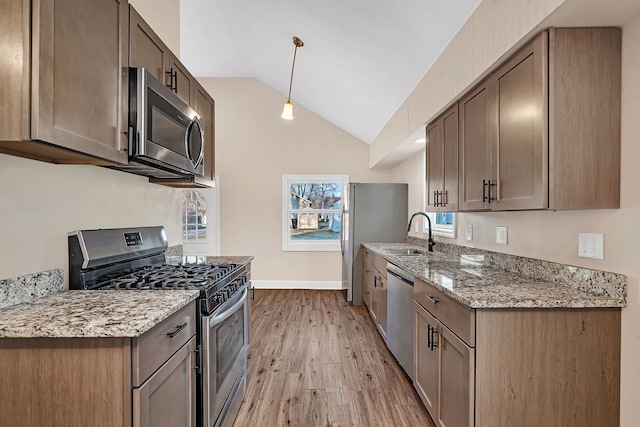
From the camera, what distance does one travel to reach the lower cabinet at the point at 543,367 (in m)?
1.39

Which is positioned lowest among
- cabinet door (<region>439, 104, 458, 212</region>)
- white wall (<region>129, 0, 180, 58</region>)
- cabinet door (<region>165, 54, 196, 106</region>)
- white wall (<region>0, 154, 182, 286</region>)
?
white wall (<region>0, 154, 182, 286</region>)

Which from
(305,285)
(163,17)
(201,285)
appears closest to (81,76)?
(201,285)

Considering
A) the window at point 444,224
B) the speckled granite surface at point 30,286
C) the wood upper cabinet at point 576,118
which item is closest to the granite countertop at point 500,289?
the wood upper cabinet at point 576,118

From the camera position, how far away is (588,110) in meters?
1.42

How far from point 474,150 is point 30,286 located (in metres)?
2.35

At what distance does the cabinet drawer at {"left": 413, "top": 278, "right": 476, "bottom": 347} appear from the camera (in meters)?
1.43

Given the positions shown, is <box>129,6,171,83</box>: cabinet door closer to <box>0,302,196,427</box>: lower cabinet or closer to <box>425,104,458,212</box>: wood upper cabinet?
<box>0,302,196,427</box>: lower cabinet

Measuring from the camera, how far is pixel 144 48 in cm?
172

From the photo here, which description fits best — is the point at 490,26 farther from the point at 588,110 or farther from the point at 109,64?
the point at 109,64

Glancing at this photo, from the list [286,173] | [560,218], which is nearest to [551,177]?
[560,218]

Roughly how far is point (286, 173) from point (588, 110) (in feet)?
14.4

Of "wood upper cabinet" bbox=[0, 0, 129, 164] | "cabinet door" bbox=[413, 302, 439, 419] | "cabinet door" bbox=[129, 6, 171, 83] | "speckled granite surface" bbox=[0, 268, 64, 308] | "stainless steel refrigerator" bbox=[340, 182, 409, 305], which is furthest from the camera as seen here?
"stainless steel refrigerator" bbox=[340, 182, 409, 305]

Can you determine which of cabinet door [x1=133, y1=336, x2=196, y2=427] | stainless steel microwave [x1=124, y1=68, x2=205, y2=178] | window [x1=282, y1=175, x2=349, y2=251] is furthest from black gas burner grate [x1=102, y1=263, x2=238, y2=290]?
window [x1=282, y1=175, x2=349, y2=251]

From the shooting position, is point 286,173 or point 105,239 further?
point 286,173
